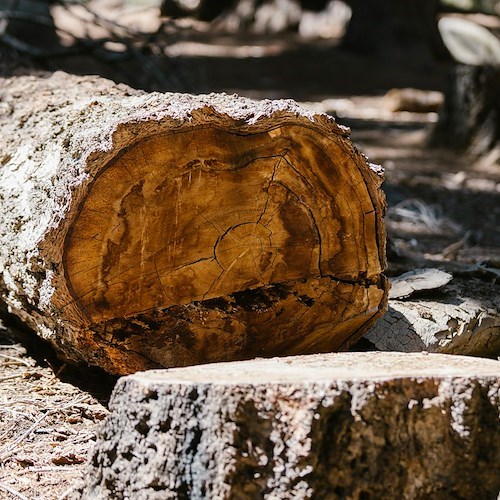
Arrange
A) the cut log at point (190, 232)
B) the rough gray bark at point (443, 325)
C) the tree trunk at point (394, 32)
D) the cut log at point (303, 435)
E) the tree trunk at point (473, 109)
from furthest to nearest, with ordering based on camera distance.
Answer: the tree trunk at point (394, 32), the tree trunk at point (473, 109), the rough gray bark at point (443, 325), the cut log at point (190, 232), the cut log at point (303, 435)

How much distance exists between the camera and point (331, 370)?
2.16 meters

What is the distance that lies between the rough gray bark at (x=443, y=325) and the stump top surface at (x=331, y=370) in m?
0.76

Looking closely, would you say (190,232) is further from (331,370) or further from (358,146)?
(358,146)

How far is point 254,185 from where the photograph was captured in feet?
9.32

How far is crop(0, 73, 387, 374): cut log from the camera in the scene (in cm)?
267

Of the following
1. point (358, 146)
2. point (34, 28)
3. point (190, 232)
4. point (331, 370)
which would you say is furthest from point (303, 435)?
point (34, 28)

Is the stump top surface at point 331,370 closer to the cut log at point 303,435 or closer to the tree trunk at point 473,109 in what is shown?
the cut log at point 303,435

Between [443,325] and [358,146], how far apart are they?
Answer: 4.78 metres

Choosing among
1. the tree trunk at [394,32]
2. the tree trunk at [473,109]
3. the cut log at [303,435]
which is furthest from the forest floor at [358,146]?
the cut log at [303,435]

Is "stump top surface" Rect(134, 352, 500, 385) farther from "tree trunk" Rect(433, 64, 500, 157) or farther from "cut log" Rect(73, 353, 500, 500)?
"tree trunk" Rect(433, 64, 500, 157)

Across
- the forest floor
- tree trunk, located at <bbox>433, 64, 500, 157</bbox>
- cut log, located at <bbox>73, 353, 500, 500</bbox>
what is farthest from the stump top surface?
tree trunk, located at <bbox>433, 64, 500, 157</bbox>

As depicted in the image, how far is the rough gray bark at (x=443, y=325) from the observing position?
3188mm

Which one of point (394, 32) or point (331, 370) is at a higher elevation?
point (331, 370)

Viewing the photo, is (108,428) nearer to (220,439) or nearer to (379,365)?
(220,439)
